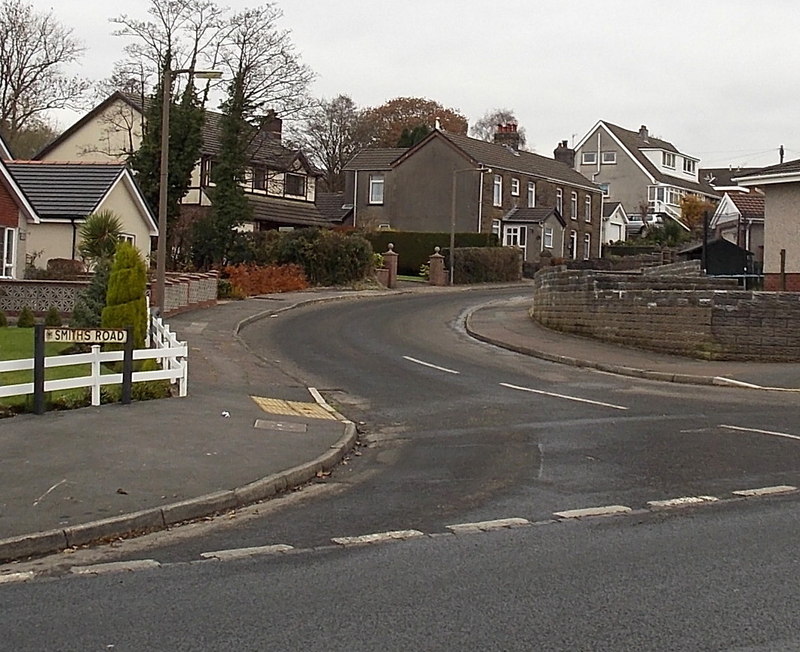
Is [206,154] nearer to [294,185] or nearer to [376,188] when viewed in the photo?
[294,185]

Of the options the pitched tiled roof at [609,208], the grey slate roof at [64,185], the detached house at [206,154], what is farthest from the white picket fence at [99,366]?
the pitched tiled roof at [609,208]

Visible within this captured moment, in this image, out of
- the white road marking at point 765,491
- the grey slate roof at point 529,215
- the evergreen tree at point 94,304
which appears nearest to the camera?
the white road marking at point 765,491

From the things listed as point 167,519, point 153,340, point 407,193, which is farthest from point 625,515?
point 407,193

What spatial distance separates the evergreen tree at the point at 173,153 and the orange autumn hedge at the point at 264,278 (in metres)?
3.27

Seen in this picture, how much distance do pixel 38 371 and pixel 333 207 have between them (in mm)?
63359

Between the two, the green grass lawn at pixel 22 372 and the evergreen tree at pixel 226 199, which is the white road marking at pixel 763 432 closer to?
the green grass lawn at pixel 22 372

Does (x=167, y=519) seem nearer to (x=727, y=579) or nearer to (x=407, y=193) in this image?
(x=727, y=579)

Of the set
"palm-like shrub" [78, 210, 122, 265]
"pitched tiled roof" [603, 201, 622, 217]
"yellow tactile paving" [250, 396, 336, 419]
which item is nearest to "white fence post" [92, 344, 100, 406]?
"yellow tactile paving" [250, 396, 336, 419]

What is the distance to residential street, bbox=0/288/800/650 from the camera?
6418mm

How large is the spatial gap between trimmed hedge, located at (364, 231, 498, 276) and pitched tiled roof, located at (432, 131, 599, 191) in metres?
5.75

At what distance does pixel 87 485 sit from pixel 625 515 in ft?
16.5

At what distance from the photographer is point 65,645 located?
618 cm

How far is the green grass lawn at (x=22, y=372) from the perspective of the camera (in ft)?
48.5

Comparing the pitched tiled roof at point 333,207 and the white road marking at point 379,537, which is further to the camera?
the pitched tiled roof at point 333,207
